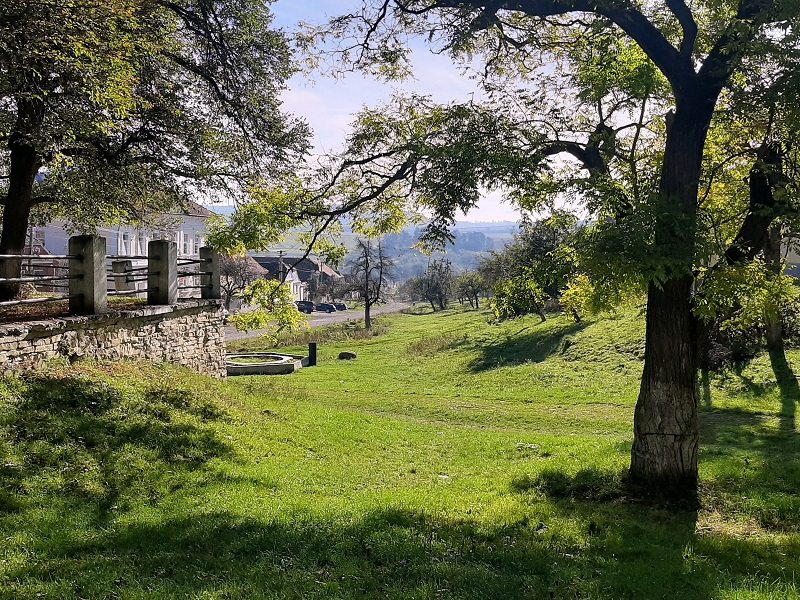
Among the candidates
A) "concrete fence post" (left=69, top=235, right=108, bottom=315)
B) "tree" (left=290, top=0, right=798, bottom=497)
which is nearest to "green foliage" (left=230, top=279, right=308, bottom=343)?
"concrete fence post" (left=69, top=235, right=108, bottom=315)

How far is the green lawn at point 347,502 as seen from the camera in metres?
4.61

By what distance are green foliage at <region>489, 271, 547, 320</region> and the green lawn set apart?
255 centimetres

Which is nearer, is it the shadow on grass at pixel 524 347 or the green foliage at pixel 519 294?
the green foliage at pixel 519 294

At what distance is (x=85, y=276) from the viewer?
33.8 ft

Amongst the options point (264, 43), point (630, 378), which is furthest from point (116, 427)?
point (630, 378)

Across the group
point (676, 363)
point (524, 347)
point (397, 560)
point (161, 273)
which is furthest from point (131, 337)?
point (524, 347)

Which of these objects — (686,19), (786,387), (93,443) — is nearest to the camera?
(686,19)

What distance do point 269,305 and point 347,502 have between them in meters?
6.75

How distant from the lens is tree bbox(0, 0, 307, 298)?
36.2ft

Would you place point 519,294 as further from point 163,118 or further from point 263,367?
point 263,367

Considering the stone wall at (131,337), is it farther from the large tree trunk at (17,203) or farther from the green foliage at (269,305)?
the large tree trunk at (17,203)

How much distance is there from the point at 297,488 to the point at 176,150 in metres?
10.2

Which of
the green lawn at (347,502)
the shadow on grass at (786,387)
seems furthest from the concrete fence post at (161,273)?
the shadow on grass at (786,387)

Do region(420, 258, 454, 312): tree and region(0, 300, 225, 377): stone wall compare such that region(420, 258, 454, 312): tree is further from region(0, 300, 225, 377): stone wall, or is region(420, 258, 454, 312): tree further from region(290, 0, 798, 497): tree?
region(290, 0, 798, 497): tree
